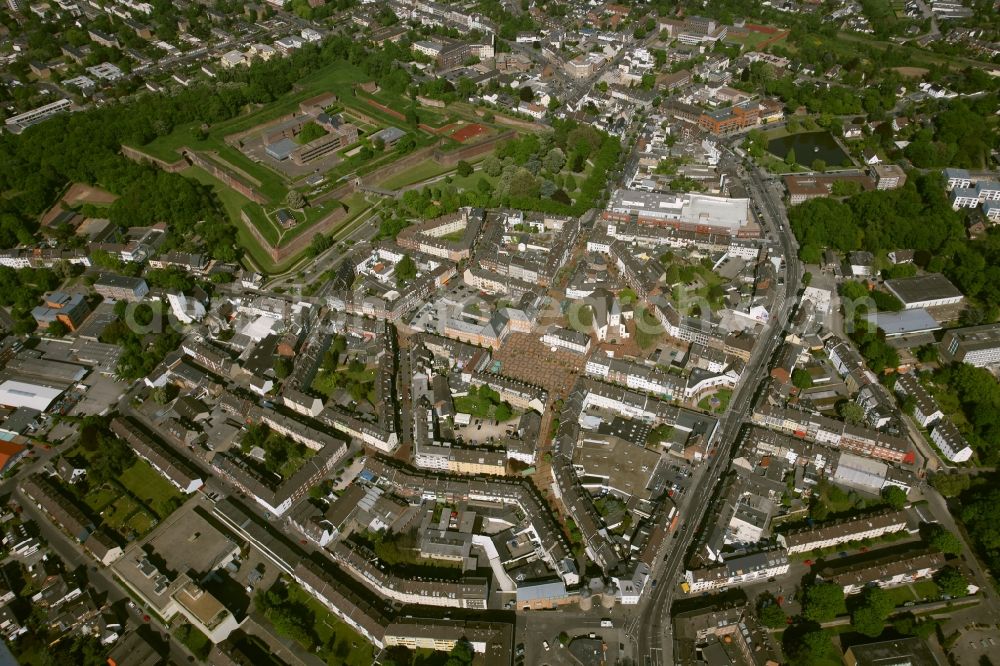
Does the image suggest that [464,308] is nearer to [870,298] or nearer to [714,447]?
[714,447]

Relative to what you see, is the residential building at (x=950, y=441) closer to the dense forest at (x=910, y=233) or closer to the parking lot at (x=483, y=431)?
the dense forest at (x=910, y=233)

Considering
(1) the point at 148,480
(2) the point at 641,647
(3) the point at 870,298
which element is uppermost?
(3) the point at 870,298

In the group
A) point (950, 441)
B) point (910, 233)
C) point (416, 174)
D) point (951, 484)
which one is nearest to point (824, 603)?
point (951, 484)

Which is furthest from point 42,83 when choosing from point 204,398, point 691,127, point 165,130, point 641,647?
point 641,647

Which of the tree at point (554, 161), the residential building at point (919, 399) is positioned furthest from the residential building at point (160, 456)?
the residential building at point (919, 399)

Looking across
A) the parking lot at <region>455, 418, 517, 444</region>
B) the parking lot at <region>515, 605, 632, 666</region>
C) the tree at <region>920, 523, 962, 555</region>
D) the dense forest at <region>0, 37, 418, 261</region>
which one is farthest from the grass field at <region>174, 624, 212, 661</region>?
the tree at <region>920, 523, 962, 555</region>
